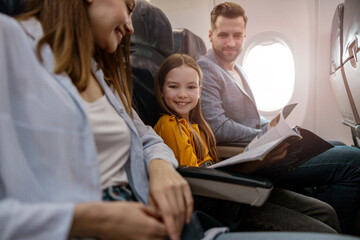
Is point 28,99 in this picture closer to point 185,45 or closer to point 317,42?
point 185,45

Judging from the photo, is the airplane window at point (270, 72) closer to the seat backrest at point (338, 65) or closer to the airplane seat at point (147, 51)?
the seat backrest at point (338, 65)

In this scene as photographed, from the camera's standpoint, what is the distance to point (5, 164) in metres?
0.54

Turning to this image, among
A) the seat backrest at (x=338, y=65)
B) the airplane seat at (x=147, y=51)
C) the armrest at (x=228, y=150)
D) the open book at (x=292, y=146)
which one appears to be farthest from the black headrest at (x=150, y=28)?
the seat backrest at (x=338, y=65)

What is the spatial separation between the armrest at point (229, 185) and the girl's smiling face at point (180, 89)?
1.82 ft

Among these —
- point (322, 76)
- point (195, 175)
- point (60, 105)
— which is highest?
point (60, 105)

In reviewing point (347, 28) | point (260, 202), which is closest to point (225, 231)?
point (260, 202)

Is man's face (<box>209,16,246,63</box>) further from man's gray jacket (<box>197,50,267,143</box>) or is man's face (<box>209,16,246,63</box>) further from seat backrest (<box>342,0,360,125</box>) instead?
seat backrest (<box>342,0,360,125</box>)

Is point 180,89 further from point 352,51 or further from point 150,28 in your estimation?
point 352,51

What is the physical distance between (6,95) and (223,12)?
1.66 metres

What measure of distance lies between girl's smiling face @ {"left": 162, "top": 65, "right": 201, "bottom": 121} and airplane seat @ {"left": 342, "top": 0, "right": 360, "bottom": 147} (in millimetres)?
1076

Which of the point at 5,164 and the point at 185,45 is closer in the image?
the point at 5,164

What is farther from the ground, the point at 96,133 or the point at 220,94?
the point at 96,133

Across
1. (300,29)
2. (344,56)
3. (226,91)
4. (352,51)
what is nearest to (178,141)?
(226,91)

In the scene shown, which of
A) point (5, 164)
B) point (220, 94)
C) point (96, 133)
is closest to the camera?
point (5, 164)
